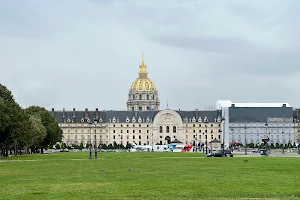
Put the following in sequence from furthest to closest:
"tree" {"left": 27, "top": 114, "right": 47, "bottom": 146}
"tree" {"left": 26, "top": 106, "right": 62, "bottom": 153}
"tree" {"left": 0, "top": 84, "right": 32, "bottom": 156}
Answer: "tree" {"left": 26, "top": 106, "right": 62, "bottom": 153} < "tree" {"left": 27, "top": 114, "right": 47, "bottom": 146} < "tree" {"left": 0, "top": 84, "right": 32, "bottom": 156}

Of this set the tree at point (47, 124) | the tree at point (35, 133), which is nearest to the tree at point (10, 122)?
the tree at point (35, 133)

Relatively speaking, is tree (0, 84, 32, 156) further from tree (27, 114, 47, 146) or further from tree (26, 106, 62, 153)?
tree (26, 106, 62, 153)

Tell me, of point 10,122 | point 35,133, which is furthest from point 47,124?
point 10,122

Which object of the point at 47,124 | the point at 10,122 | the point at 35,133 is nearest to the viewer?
the point at 10,122

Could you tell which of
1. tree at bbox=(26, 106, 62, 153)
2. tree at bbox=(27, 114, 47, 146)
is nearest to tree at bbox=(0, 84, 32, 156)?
tree at bbox=(27, 114, 47, 146)

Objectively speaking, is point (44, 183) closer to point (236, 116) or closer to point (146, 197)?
point (146, 197)

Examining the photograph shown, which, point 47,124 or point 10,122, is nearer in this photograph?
point 10,122

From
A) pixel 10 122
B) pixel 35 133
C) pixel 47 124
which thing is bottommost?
pixel 35 133

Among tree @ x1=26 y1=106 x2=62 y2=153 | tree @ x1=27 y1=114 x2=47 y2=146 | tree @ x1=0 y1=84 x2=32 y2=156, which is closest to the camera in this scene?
tree @ x1=0 y1=84 x2=32 y2=156

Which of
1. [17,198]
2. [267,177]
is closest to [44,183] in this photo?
[17,198]

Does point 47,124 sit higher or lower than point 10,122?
higher

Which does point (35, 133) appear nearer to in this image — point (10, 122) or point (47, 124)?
point (10, 122)

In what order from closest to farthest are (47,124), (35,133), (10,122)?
(10,122), (35,133), (47,124)

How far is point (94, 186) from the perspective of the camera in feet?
91.5
